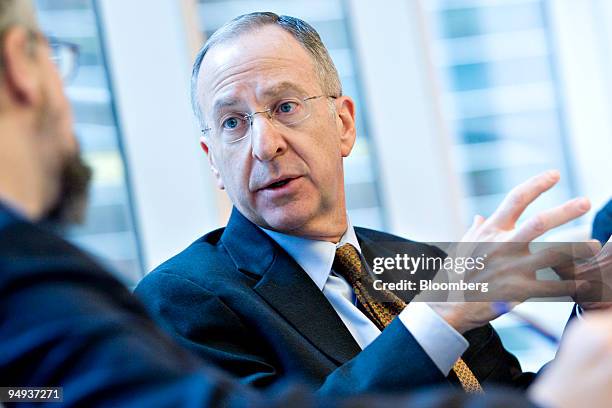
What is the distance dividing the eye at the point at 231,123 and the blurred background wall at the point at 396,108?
1843mm

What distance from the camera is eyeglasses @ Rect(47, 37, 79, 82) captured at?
97 centimetres

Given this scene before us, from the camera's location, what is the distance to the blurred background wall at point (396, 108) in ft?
11.4

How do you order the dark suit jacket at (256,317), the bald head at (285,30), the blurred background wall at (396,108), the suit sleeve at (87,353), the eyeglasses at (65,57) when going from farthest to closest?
the blurred background wall at (396,108)
the bald head at (285,30)
the dark suit jacket at (256,317)
the eyeglasses at (65,57)
the suit sleeve at (87,353)

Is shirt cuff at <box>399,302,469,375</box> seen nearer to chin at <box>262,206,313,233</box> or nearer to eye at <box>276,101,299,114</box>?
chin at <box>262,206,313,233</box>

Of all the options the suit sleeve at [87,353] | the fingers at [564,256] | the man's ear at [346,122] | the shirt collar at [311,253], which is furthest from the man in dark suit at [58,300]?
the man's ear at [346,122]

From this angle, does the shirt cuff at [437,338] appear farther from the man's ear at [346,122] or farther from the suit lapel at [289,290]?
the man's ear at [346,122]

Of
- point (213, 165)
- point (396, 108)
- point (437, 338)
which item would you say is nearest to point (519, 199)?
point (437, 338)

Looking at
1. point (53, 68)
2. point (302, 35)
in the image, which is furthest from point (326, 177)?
point (53, 68)

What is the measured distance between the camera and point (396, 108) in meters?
3.86

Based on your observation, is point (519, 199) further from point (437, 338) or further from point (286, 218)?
point (286, 218)

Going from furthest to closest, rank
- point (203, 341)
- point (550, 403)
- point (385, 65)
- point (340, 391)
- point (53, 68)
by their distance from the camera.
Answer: point (385, 65)
point (203, 341)
point (340, 391)
point (53, 68)
point (550, 403)

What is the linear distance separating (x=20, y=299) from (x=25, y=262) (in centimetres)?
3

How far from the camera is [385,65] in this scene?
384 cm

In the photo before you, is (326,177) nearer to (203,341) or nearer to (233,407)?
(203,341)
